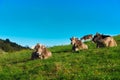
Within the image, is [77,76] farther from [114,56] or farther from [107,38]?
[107,38]

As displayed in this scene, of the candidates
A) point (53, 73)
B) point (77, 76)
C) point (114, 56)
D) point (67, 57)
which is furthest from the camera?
point (67, 57)

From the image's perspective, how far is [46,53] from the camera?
139 feet

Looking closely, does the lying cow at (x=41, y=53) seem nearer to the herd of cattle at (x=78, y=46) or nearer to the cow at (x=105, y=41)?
the herd of cattle at (x=78, y=46)

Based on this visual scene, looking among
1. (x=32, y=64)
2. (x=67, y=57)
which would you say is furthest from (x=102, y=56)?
(x=32, y=64)

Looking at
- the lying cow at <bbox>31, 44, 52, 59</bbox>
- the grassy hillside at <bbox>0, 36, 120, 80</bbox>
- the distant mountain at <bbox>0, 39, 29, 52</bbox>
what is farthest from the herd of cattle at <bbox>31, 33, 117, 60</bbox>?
the distant mountain at <bbox>0, 39, 29, 52</bbox>

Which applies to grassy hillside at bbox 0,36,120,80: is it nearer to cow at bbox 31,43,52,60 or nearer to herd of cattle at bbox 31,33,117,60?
cow at bbox 31,43,52,60

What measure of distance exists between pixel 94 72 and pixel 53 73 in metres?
3.17

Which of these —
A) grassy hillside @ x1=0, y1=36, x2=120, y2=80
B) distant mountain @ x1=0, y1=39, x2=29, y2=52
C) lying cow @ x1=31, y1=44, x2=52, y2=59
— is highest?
distant mountain @ x1=0, y1=39, x2=29, y2=52

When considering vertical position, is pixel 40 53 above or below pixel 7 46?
below

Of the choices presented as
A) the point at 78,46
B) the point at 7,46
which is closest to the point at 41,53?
the point at 78,46

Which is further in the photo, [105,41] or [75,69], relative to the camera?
[105,41]

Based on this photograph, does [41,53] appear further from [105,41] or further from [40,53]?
[105,41]

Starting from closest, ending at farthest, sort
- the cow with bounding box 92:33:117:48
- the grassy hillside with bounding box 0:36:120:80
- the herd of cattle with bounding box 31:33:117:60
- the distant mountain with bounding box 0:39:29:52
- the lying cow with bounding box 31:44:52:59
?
the grassy hillside with bounding box 0:36:120:80
the lying cow with bounding box 31:44:52:59
the herd of cattle with bounding box 31:33:117:60
the cow with bounding box 92:33:117:48
the distant mountain with bounding box 0:39:29:52

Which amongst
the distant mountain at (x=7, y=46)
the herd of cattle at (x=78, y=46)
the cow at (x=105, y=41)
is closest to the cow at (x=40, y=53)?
the herd of cattle at (x=78, y=46)
